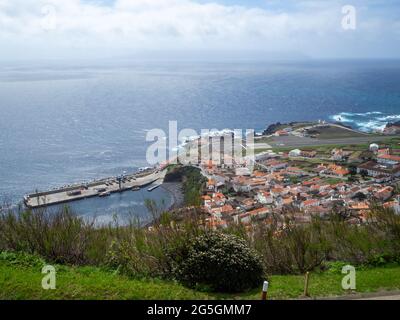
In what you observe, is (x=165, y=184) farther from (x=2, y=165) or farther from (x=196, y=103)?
(x=196, y=103)

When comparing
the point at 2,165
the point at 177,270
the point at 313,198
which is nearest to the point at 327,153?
the point at 313,198

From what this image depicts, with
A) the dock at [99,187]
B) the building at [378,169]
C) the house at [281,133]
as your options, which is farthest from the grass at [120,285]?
the house at [281,133]

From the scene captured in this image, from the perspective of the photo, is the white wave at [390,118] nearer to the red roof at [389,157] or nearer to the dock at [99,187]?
the red roof at [389,157]

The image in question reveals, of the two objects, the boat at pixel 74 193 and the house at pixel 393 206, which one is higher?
the house at pixel 393 206

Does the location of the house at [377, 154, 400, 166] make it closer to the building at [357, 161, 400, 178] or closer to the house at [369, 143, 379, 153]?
the building at [357, 161, 400, 178]

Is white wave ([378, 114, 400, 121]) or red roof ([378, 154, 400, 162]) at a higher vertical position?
white wave ([378, 114, 400, 121])

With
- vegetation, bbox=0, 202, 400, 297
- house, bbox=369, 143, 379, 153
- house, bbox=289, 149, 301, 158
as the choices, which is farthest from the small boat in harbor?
house, bbox=369, 143, 379, 153

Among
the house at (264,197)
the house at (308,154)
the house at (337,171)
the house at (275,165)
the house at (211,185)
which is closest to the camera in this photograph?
the house at (264,197)
